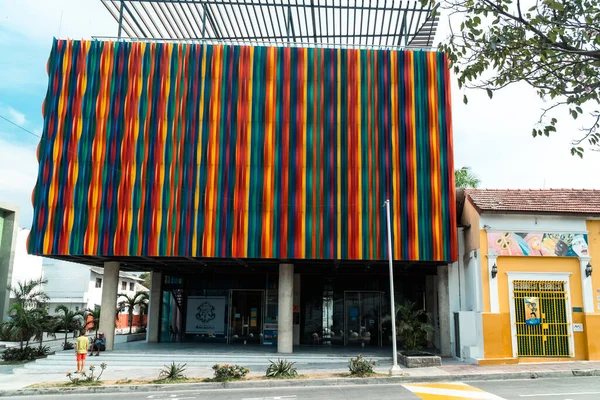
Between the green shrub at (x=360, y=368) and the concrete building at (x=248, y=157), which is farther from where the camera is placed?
the concrete building at (x=248, y=157)

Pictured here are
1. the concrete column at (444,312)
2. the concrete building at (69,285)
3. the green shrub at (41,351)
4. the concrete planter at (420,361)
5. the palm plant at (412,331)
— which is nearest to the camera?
the concrete planter at (420,361)

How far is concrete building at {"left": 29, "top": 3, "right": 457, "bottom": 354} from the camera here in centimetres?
2341

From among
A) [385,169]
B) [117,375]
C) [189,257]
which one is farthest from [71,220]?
[385,169]

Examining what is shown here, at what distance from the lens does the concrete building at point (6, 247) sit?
115 ft

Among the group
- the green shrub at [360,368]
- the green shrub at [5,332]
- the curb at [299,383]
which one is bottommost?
the curb at [299,383]

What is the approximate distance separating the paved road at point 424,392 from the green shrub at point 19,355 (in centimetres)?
885

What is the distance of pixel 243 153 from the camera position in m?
24.1

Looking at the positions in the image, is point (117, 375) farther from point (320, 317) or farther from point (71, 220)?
point (320, 317)

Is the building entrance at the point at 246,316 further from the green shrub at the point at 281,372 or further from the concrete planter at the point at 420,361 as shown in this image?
the green shrub at the point at 281,372

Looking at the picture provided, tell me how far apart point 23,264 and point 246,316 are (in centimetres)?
2588

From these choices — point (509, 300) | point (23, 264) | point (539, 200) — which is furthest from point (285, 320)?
point (23, 264)

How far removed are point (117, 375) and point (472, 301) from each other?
14.8 meters

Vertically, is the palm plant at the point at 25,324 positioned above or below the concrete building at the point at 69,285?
below

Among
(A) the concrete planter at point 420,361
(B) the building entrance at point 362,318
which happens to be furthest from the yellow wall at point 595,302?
(B) the building entrance at point 362,318
